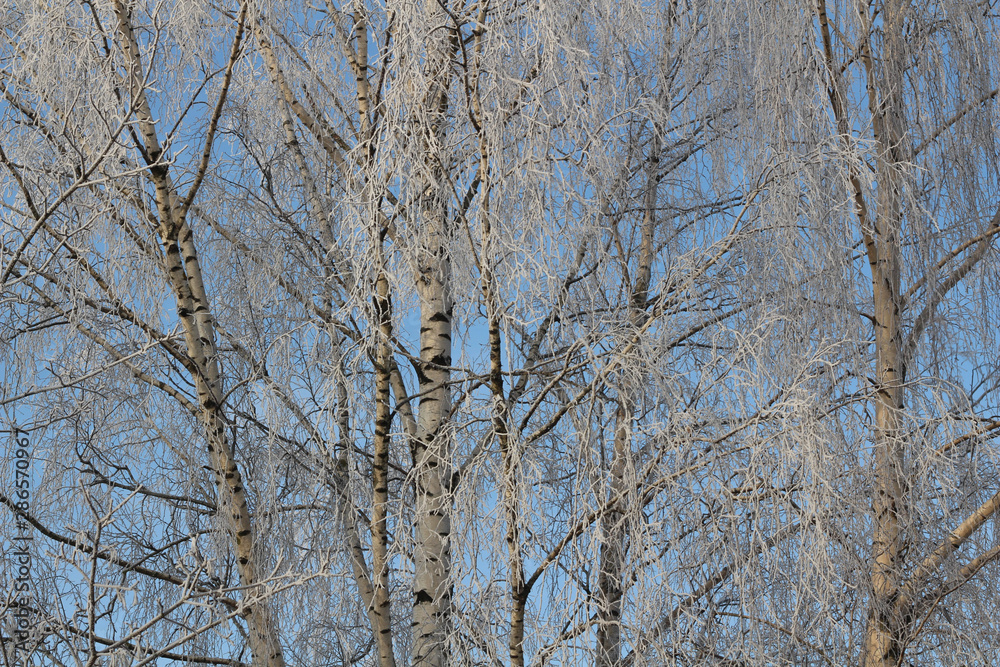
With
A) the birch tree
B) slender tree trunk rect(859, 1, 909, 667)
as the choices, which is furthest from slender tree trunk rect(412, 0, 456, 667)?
slender tree trunk rect(859, 1, 909, 667)

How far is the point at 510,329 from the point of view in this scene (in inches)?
116

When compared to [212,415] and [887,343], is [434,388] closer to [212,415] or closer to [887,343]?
[212,415]

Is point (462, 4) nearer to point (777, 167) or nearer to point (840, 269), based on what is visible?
point (777, 167)

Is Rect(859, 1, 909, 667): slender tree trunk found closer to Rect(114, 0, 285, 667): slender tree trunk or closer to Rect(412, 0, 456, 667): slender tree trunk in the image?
Rect(412, 0, 456, 667): slender tree trunk

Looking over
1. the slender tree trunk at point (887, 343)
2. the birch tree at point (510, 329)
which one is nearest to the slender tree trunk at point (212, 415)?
the birch tree at point (510, 329)

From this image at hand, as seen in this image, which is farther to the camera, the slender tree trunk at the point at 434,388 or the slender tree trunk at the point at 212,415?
the slender tree trunk at the point at 212,415

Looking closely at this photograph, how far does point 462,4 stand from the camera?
3.48 meters

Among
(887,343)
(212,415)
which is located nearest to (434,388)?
(212,415)

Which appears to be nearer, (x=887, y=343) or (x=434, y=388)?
(x=434, y=388)

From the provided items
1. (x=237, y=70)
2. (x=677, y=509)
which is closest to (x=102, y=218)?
(x=237, y=70)

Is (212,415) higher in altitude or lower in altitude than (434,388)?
lower

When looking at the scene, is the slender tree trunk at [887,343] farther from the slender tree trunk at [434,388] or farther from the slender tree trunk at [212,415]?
the slender tree trunk at [212,415]

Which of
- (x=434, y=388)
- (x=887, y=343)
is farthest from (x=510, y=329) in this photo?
(x=887, y=343)

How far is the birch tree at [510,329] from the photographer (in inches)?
115
